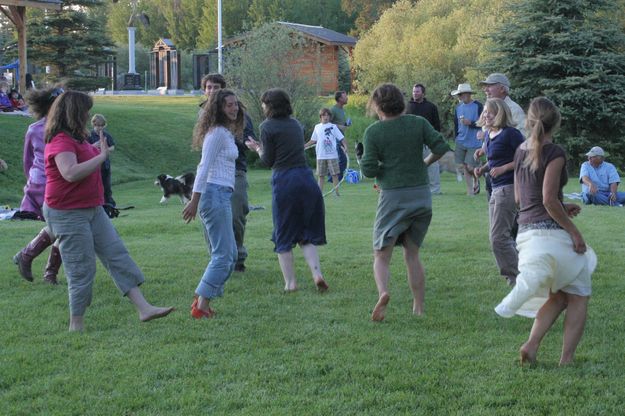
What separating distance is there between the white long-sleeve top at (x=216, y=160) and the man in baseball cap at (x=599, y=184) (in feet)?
31.3

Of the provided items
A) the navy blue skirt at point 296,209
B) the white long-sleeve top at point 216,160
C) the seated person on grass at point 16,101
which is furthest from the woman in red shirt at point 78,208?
the seated person on grass at point 16,101

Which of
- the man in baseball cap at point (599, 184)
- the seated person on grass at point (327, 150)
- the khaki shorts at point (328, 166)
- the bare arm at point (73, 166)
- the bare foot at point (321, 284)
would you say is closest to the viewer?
the bare arm at point (73, 166)

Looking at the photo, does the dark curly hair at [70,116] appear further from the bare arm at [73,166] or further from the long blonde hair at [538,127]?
the long blonde hair at [538,127]

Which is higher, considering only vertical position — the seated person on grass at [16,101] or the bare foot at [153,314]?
the seated person on grass at [16,101]

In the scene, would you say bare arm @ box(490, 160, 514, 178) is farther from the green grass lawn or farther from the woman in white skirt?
the woman in white skirt

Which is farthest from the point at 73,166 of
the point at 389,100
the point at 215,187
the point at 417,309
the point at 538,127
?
the point at 538,127

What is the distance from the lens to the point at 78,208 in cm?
612

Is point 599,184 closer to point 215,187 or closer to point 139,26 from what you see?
point 215,187

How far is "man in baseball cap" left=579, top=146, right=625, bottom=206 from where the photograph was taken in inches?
579

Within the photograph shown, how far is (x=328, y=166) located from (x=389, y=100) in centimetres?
1085

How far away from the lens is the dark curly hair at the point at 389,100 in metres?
6.39

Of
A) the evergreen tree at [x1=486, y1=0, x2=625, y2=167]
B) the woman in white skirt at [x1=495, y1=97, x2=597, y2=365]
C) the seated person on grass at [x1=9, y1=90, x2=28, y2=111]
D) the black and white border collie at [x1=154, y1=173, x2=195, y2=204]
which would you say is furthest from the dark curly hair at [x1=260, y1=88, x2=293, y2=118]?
the seated person on grass at [x1=9, y1=90, x2=28, y2=111]

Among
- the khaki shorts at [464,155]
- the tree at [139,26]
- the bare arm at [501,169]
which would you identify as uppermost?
A: the tree at [139,26]

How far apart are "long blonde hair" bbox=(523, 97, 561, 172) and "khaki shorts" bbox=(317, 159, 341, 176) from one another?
11977 millimetres
